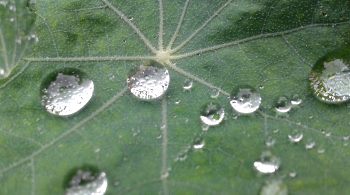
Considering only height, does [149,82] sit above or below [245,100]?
above

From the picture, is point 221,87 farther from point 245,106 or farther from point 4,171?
point 4,171

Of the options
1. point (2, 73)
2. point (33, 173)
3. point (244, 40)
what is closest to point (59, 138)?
point (33, 173)

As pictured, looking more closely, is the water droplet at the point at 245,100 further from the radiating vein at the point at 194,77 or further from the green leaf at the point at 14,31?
the green leaf at the point at 14,31

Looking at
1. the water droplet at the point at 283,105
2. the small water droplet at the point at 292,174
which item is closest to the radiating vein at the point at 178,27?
the water droplet at the point at 283,105

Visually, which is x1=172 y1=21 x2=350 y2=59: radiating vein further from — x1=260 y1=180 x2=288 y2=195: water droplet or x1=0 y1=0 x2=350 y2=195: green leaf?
x1=260 y1=180 x2=288 y2=195: water droplet

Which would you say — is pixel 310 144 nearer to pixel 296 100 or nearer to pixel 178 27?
pixel 296 100
